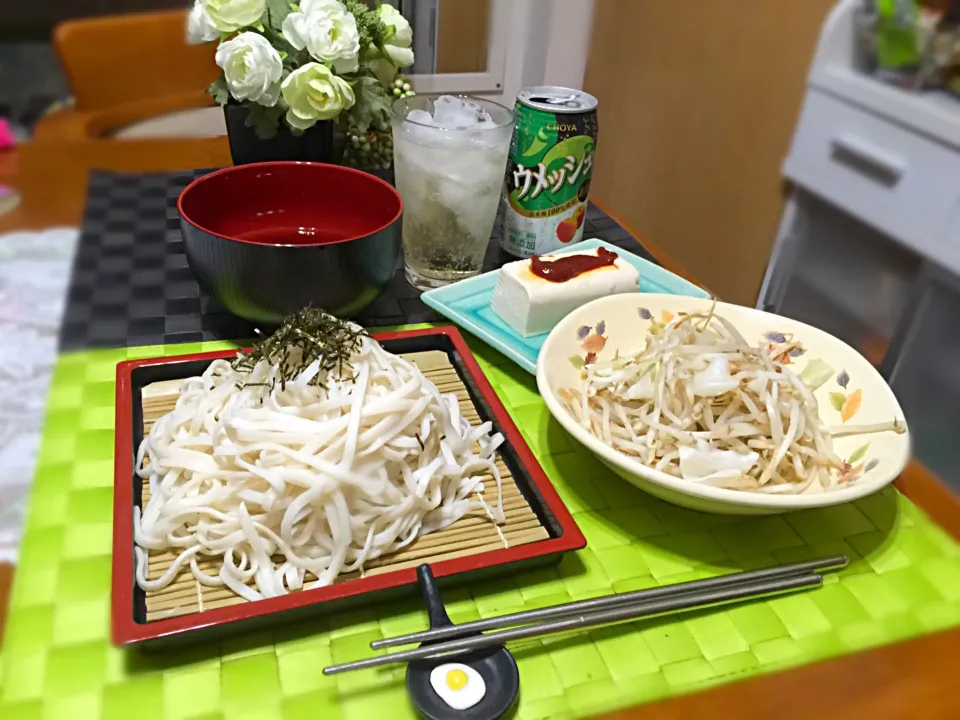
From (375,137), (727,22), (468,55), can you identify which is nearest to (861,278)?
(727,22)

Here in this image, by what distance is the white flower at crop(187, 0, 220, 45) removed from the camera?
1.05 metres

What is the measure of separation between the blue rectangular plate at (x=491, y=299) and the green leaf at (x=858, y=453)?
0.33 metres

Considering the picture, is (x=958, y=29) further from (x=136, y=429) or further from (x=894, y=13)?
(x=136, y=429)

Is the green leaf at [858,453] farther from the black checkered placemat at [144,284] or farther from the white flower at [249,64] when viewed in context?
the white flower at [249,64]

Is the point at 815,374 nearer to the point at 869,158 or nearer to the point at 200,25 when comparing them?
the point at 200,25

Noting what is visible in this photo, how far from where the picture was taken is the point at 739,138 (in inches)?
87.3

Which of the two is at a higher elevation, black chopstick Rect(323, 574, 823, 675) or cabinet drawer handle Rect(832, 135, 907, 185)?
black chopstick Rect(323, 574, 823, 675)

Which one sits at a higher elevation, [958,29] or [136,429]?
[958,29]

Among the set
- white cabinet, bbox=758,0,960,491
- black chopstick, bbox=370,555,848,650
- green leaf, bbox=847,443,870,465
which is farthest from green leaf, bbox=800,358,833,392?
white cabinet, bbox=758,0,960,491

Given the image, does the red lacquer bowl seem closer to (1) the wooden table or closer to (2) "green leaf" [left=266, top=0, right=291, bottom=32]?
(2) "green leaf" [left=266, top=0, right=291, bottom=32]

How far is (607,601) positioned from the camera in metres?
0.58

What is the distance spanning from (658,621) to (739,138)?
75.9 inches

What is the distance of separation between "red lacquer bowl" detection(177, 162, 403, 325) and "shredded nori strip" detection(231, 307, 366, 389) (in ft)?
0.44

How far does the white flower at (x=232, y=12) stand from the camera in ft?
3.38
